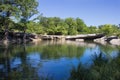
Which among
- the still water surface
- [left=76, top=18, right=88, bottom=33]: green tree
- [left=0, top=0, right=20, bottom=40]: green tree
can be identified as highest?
[left=0, top=0, right=20, bottom=40]: green tree

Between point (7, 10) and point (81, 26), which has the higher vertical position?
point (7, 10)

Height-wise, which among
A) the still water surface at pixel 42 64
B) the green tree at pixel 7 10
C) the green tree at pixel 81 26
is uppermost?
the green tree at pixel 7 10

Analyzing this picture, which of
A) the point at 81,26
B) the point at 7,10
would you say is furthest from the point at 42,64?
the point at 81,26

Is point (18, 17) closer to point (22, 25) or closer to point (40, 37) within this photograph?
point (22, 25)

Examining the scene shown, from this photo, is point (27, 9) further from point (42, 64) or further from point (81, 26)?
point (81, 26)

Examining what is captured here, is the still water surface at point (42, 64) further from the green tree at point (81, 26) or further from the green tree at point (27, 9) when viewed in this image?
the green tree at point (81, 26)

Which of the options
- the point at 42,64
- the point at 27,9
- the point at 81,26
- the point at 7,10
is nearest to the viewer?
the point at 42,64

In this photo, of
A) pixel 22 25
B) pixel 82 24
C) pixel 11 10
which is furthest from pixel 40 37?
pixel 82 24

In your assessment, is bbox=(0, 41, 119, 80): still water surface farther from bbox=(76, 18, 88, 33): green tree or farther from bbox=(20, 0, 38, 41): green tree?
bbox=(76, 18, 88, 33): green tree

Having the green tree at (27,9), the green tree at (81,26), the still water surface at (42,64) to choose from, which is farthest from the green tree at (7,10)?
the green tree at (81,26)

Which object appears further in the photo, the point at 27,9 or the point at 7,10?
the point at 27,9

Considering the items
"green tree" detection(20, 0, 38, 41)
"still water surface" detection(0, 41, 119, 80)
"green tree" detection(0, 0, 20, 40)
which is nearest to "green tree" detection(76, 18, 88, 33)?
"green tree" detection(20, 0, 38, 41)

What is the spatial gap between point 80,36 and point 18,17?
28322 millimetres

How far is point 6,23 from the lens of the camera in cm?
6138
